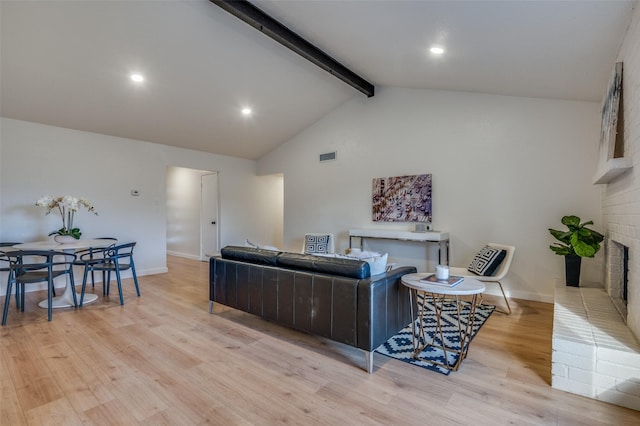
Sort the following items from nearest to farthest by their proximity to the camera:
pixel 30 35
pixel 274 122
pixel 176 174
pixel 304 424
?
pixel 304 424 → pixel 30 35 → pixel 274 122 → pixel 176 174

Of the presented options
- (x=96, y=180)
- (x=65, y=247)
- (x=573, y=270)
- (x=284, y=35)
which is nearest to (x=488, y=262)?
(x=573, y=270)

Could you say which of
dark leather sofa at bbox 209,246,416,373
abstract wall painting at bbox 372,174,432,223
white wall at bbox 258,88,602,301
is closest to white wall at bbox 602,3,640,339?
white wall at bbox 258,88,602,301

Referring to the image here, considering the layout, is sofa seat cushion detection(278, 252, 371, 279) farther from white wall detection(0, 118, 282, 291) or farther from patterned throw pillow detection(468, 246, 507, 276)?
white wall detection(0, 118, 282, 291)

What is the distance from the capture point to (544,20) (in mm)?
2248

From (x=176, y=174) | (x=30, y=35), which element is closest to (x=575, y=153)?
(x=30, y=35)

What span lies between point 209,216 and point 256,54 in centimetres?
409

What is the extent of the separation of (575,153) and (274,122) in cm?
454

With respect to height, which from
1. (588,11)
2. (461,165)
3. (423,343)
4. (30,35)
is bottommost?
(423,343)

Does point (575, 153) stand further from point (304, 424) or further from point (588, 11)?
point (304, 424)

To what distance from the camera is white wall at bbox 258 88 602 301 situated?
12.4ft

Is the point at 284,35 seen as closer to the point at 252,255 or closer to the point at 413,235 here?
the point at 252,255

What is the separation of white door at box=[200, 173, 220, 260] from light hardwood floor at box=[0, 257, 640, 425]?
12.4ft

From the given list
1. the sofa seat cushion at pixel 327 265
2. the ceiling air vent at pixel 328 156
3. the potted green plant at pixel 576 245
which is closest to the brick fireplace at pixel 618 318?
the potted green plant at pixel 576 245

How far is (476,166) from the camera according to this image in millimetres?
4398
